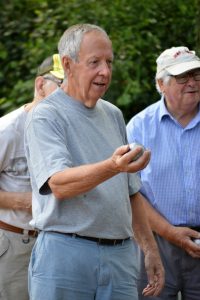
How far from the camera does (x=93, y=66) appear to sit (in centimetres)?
443

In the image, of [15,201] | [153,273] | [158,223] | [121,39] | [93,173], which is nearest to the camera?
[93,173]

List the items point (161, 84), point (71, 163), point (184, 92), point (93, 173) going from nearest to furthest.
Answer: point (93, 173) → point (71, 163) → point (184, 92) → point (161, 84)

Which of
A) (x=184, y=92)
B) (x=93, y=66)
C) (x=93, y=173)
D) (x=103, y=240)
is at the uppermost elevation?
(x=93, y=66)

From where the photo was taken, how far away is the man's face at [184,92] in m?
5.50

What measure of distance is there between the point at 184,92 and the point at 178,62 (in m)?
0.19

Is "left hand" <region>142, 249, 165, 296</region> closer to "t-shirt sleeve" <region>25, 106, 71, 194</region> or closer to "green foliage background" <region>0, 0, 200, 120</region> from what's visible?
"t-shirt sleeve" <region>25, 106, 71, 194</region>

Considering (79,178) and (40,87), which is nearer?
(79,178)

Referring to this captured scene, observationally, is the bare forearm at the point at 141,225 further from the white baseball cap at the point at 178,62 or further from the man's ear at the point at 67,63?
the white baseball cap at the point at 178,62

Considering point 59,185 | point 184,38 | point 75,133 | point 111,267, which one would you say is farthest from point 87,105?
point 184,38

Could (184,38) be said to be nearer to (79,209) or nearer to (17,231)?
(17,231)

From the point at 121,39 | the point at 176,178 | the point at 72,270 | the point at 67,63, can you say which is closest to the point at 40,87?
the point at 176,178

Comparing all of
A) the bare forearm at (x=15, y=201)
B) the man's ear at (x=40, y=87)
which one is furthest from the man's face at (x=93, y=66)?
the man's ear at (x=40, y=87)

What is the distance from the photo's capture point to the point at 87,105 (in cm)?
450

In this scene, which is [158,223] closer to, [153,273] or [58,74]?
[153,273]
